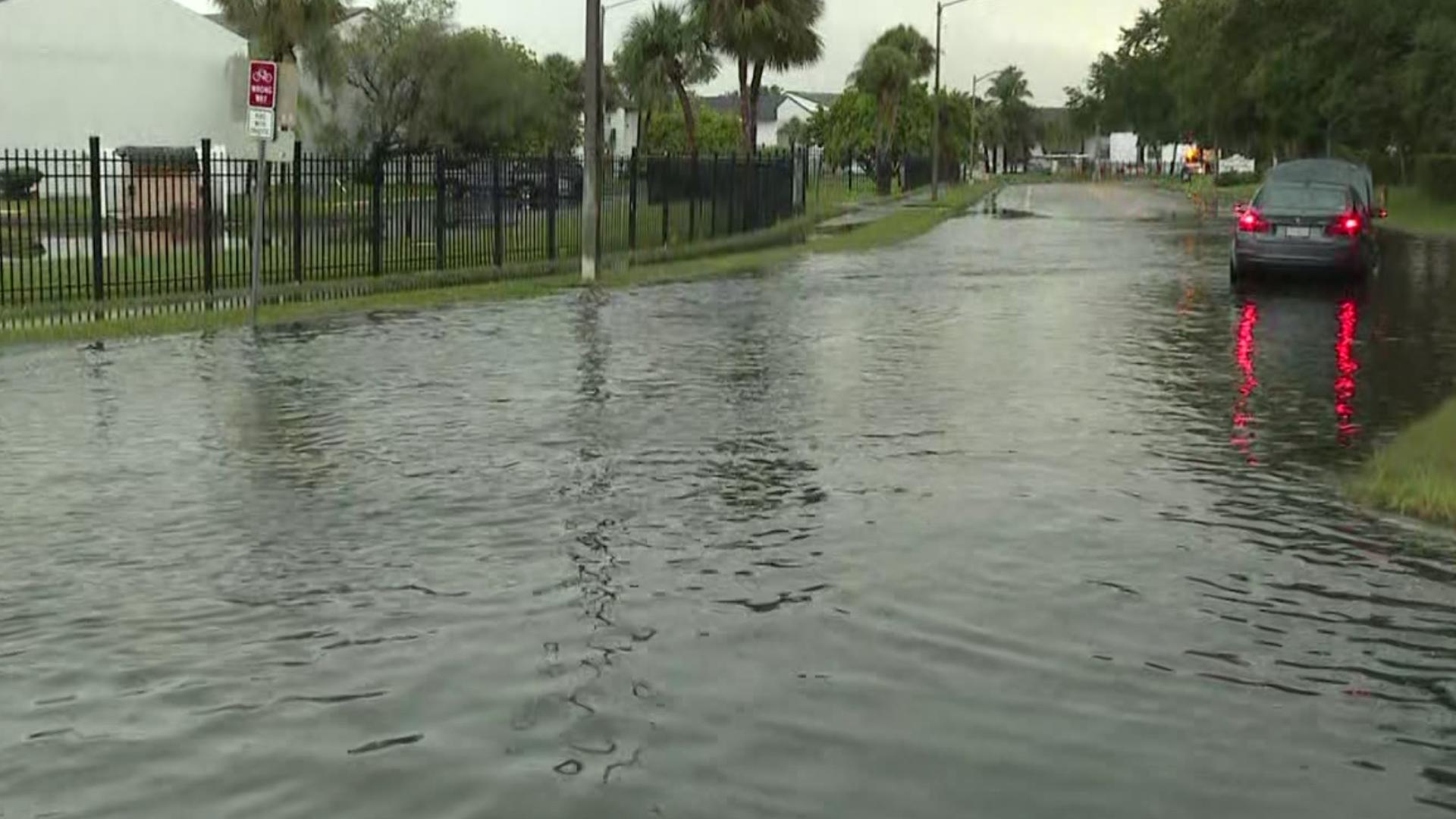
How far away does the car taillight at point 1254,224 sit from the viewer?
23.3m

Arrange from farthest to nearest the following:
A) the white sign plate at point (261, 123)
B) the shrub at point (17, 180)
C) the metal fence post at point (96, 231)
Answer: the shrub at point (17, 180), the metal fence post at point (96, 231), the white sign plate at point (261, 123)

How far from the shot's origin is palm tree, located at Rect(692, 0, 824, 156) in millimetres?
48594

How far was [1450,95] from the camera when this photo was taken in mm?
44312

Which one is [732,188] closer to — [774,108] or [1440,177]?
[1440,177]

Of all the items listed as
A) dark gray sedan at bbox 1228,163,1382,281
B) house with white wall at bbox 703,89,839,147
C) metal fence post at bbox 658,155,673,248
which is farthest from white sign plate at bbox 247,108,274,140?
house with white wall at bbox 703,89,839,147

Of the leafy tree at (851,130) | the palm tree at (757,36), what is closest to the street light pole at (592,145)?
the palm tree at (757,36)

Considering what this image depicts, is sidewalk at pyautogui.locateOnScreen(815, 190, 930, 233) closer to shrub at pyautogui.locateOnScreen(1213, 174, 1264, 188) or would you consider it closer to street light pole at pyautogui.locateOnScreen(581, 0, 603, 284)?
street light pole at pyautogui.locateOnScreen(581, 0, 603, 284)

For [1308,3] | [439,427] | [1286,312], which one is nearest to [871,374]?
[439,427]

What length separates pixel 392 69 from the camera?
7025 cm

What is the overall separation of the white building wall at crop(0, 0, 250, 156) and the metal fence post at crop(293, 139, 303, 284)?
38701 mm

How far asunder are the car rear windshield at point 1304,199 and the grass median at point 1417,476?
1295cm

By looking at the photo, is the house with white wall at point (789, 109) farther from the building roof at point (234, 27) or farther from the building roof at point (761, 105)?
the building roof at point (234, 27)

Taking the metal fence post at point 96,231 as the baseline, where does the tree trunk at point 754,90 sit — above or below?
above

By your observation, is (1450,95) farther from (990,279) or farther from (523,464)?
(523,464)
